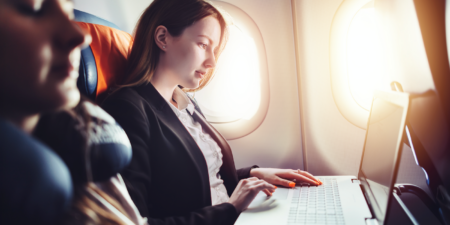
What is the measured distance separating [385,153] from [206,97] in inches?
52.3

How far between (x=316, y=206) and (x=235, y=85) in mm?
1111

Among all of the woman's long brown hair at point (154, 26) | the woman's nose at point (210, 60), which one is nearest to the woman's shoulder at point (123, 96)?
the woman's long brown hair at point (154, 26)

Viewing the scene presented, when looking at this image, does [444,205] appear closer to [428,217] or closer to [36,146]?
[428,217]

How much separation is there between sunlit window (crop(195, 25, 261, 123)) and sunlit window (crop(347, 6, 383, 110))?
569 mm

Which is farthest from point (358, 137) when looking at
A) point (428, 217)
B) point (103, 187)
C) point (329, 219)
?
point (103, 187)

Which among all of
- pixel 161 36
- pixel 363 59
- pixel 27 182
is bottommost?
pixel 363 59

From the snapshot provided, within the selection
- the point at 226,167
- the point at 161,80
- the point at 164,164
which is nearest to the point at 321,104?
the point at 226,167

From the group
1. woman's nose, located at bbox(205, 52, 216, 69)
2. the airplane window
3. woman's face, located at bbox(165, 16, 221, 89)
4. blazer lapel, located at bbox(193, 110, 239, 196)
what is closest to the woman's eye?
woman's face, located at bbox(165, 16, 221, 89)

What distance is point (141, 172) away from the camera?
838 mm

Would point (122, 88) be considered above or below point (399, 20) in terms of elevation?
below

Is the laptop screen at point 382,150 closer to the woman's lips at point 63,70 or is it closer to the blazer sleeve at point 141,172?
the blazer sleeve at point 141,172

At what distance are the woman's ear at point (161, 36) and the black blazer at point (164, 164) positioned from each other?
234mm

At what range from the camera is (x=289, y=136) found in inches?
73.5

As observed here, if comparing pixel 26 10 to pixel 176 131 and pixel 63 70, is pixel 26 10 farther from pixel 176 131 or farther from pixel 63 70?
pixel 176 131
